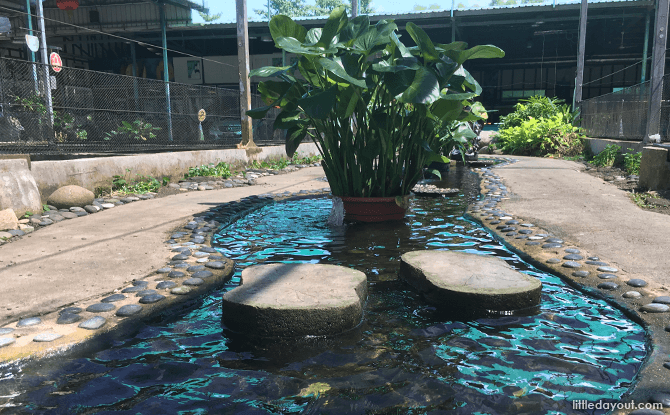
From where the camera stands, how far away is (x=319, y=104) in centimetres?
380

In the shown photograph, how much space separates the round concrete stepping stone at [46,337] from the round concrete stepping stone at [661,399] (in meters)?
2.33

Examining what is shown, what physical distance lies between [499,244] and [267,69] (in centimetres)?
249

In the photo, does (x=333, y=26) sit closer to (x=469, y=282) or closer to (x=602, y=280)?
(x=469, y=282)

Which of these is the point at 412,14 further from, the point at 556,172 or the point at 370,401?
the point at 370,401

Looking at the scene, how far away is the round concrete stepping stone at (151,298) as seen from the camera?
252cm

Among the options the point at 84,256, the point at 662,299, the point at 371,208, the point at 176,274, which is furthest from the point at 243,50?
the point at 662,299

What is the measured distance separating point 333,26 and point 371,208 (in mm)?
1704

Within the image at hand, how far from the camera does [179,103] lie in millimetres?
9547

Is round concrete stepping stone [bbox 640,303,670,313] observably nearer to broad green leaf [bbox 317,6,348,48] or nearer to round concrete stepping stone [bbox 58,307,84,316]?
round concrete stepping stone [bbox 58,307,84,316]

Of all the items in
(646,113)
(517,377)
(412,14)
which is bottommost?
(517,377)

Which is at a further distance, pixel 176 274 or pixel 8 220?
pixel 8 220

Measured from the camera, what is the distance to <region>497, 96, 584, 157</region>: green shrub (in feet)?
42.9

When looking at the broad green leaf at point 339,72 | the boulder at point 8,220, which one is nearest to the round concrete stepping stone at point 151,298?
the broad green leaf at point 339,72

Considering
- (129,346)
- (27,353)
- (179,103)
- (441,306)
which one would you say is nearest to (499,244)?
(441,306)
